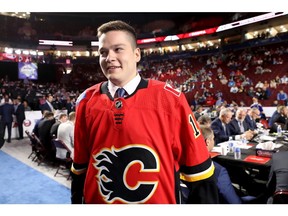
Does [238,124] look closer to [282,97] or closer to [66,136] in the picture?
[66,136]

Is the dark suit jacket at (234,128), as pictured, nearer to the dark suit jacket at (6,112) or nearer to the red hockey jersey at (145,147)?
the red hockey jersey at (145,147)

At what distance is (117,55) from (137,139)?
0.36m

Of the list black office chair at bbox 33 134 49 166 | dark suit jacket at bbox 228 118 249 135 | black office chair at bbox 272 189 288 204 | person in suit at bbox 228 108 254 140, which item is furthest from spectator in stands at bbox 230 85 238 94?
black office chair at bbox 272 189 288 204

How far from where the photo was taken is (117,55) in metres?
1.08

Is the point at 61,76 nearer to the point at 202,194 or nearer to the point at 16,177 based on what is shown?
the point at 16,177

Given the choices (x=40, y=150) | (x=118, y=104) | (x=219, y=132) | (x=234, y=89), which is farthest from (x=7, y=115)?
(x=234, y=89)

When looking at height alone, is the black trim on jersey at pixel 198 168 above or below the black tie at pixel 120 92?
below

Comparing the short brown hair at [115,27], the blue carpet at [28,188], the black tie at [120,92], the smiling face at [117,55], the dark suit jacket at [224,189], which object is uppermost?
the short brown hair at [115,27]

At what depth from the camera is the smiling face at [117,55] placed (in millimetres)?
1076

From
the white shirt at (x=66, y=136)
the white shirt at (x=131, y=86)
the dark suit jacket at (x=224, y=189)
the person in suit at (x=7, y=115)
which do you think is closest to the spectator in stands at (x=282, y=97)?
the white shirt at (x=66, y=136)

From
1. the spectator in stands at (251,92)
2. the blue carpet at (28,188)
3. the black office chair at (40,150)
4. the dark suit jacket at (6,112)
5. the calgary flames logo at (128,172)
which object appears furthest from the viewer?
the spectator in stands at (251,92)

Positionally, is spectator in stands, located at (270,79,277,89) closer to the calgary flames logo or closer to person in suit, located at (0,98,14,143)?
person in suit, located at (0,98,14,143)

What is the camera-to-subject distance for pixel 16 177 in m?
4.54
